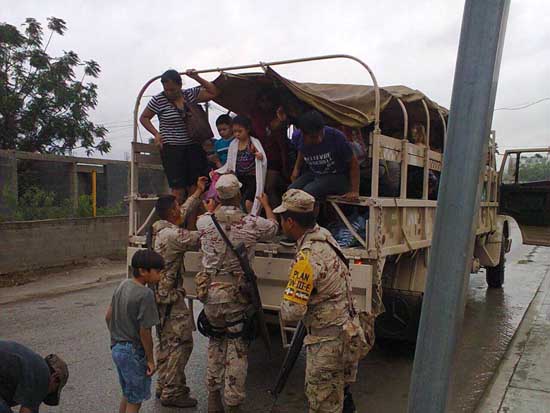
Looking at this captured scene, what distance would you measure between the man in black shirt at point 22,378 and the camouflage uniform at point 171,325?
152cm

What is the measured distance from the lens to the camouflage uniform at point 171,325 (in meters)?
3.90

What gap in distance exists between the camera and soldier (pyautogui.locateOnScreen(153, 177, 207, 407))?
3.91 metres

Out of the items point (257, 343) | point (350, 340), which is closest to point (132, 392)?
point (350, 340)

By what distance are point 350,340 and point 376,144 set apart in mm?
1546

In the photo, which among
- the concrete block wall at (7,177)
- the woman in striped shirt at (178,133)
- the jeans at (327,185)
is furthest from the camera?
the concrete block wall at (7,177)

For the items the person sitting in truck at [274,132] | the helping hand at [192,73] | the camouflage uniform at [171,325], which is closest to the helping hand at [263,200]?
the camouflage uniform at [171,325]

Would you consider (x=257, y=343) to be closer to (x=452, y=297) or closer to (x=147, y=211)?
(x=147, y=211)

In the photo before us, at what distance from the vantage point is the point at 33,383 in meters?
Answer: 2.35

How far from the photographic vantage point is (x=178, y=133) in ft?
15.9

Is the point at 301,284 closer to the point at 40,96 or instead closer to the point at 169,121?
the point at 169,121

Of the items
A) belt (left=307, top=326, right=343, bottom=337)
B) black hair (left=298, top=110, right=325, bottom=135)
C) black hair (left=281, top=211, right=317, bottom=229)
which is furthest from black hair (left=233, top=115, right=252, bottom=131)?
belt (left=307, top=326, right=343, bottom=337)

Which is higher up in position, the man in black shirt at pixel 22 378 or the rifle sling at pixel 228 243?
the rifle sling at pixel 228 243

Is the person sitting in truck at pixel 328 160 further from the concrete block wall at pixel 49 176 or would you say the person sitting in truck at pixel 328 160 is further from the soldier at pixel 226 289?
the concrete block wall at pixel 49 176

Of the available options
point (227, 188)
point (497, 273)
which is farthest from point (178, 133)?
point (497, 273)
